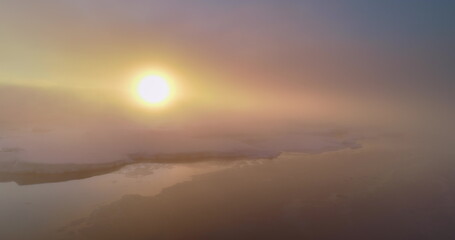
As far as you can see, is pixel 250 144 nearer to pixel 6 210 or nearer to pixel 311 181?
pixel 311 181

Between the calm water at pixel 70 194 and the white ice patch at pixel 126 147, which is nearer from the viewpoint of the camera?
the calm water at pixel 70 194

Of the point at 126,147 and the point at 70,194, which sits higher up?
the point at 126,147

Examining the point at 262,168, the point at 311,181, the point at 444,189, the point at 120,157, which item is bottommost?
the point at 444,189

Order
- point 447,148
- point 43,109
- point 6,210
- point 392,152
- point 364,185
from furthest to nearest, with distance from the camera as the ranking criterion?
1. point 43,109
2. point 447,148
3. point 392,152
4. point 364,185
5. point 6,210

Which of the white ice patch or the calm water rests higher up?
the white ice patch

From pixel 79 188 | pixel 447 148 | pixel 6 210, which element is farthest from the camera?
pixel 447 148

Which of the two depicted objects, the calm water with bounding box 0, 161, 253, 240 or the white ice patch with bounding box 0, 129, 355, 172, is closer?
the calm water with bounding box 0, 161, 253, 240

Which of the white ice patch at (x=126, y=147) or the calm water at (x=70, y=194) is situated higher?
the white ice patch at (x=126, y=147)

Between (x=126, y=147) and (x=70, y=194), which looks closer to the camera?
(x=70, y=194)

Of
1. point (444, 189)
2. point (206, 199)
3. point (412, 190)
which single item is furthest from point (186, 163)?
point (444, 189)

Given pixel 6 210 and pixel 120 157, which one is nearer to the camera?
pixel 6 210

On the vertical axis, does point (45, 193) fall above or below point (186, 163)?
below
